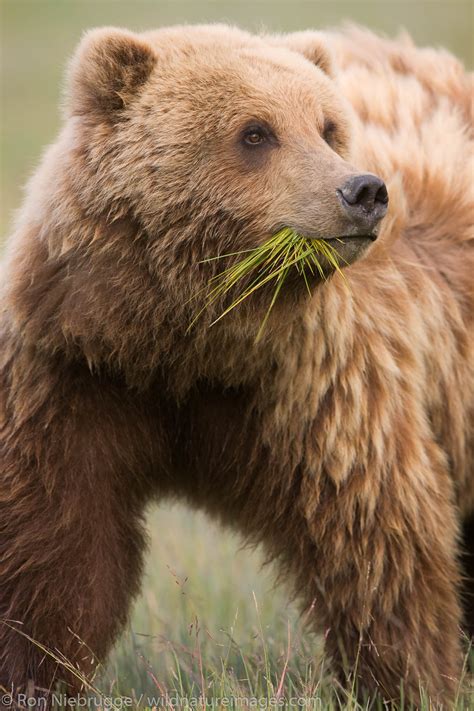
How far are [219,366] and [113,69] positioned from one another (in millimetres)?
1111

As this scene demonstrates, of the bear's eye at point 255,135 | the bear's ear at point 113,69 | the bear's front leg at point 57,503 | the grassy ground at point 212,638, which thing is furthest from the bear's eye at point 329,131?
the grassy ground at point 212,638

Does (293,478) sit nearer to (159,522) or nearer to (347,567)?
(347,567)

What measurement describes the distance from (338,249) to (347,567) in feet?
4.33

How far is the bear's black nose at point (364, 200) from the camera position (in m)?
4.24

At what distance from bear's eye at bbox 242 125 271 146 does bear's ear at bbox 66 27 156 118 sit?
1.40 ft

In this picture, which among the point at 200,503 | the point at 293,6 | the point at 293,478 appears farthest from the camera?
the point at 293,6

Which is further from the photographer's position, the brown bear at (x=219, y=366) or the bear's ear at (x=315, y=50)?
the bear's ear at (x=315, y=50)

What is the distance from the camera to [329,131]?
191 inches

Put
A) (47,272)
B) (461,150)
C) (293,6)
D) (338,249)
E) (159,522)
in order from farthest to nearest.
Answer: (293,6) → (159,522) → (461,150) → (47,272) → (338,249)

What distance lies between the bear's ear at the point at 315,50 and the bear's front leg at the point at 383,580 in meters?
1.60

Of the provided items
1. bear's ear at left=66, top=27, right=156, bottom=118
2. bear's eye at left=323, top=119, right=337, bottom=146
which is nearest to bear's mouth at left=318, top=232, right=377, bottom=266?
bear's eye at left=323, top=119, right=337, bottom=146

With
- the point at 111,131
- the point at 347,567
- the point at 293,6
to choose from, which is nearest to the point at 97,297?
the point at 111,131

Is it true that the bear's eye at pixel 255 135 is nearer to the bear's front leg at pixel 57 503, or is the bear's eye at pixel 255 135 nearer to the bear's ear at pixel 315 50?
the bear's ear at pixel 315 50

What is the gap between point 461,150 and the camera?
5.93 meters
